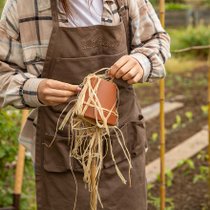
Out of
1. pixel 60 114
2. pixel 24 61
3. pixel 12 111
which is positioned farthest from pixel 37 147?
pixel 12 111

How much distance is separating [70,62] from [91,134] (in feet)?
0.90

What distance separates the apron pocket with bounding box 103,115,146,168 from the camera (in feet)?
7.10

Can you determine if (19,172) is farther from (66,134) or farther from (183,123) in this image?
(183,123)

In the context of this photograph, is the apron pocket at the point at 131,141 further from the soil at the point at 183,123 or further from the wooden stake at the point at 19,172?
the soil at the point at 183,123

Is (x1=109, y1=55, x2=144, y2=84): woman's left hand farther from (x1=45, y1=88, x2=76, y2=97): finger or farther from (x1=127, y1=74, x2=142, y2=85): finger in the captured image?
(x1=45, y1=88, x2=76, y2=97): finger

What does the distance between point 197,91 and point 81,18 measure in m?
5.71

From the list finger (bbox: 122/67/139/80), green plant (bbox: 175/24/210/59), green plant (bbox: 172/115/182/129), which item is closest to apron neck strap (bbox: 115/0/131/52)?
finger (bbox: 122/67/139/80)

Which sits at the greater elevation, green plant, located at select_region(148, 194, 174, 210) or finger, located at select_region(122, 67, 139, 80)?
finger, located at select_region(122, 67, 139, 80)

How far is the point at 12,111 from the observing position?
3.92m

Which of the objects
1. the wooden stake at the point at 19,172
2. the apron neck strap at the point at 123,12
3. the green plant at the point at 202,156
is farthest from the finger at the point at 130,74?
the green plant at the point at 202,156

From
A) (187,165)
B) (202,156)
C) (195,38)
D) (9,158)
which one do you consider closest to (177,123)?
(202,156)

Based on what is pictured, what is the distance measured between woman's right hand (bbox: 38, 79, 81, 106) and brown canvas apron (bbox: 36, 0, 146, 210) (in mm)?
149

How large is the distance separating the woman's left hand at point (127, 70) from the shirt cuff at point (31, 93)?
252mm

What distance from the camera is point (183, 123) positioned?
6117mm
